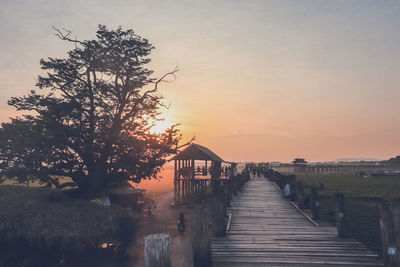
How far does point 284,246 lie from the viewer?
30.5ft

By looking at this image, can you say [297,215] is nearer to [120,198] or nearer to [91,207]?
[91,207]

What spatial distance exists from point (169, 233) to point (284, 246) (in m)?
10.4

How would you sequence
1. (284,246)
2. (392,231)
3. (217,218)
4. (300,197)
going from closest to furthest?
(392,231)
(284,246)
(217,218)
(300,197)

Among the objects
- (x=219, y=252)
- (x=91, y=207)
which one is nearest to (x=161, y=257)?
(x=219, y=252)

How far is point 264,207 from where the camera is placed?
16.6 m

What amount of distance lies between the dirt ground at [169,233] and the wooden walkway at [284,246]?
2.98 meters

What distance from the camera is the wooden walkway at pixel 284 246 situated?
8039mm

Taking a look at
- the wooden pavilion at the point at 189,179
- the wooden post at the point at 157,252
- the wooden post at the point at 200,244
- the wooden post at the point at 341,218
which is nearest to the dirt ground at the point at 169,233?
the wooden pavilion at the point at 189,179

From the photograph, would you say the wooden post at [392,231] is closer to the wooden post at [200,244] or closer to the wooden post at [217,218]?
the wooden post at [200,244]

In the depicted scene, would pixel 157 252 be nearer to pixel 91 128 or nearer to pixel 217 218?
pixel 217 218

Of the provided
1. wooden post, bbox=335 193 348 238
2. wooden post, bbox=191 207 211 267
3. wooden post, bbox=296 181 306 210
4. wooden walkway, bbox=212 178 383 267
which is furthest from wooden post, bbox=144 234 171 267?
wooden post, bbox=296 181 306 210

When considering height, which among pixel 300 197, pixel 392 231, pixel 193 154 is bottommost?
pixel 300 197

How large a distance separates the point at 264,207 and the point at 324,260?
850cm

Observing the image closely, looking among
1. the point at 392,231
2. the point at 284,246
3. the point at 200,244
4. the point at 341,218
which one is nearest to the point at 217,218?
the point at 284,246
